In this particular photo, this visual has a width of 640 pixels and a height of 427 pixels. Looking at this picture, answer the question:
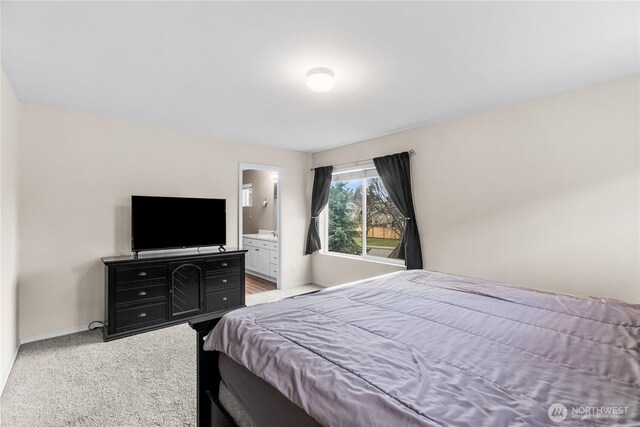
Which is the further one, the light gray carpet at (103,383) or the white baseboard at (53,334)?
the white baseboard at (53,334)

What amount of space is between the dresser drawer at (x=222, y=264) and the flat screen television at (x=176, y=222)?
10.1 inches

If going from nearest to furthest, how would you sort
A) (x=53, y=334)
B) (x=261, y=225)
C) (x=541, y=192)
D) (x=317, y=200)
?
(x=541, y=192)
(x=53, y=334)
(x=317, y=200)
(x=261, y=225)

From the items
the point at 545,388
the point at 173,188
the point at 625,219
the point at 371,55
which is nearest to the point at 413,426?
the point at 545,388

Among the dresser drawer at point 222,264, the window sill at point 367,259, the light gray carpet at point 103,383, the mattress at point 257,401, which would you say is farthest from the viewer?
the window sill at point 367,259

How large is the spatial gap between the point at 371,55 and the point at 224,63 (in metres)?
1.10

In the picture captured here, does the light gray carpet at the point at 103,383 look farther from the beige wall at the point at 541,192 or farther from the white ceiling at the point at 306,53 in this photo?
the beige wall at the point at 541,192

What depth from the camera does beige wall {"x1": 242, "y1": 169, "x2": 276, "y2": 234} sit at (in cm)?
663

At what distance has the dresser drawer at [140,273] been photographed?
3.09 meters

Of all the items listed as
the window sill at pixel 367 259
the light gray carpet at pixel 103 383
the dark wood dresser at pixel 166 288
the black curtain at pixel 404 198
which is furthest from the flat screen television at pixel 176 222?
the black curtain at pixel 404 198

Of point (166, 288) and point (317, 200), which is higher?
point (317, 200)

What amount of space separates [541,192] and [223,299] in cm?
380

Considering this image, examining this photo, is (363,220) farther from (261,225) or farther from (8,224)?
(8,224)

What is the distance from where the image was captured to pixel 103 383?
224cm

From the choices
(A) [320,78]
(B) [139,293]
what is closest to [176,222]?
(B) [139,293]
